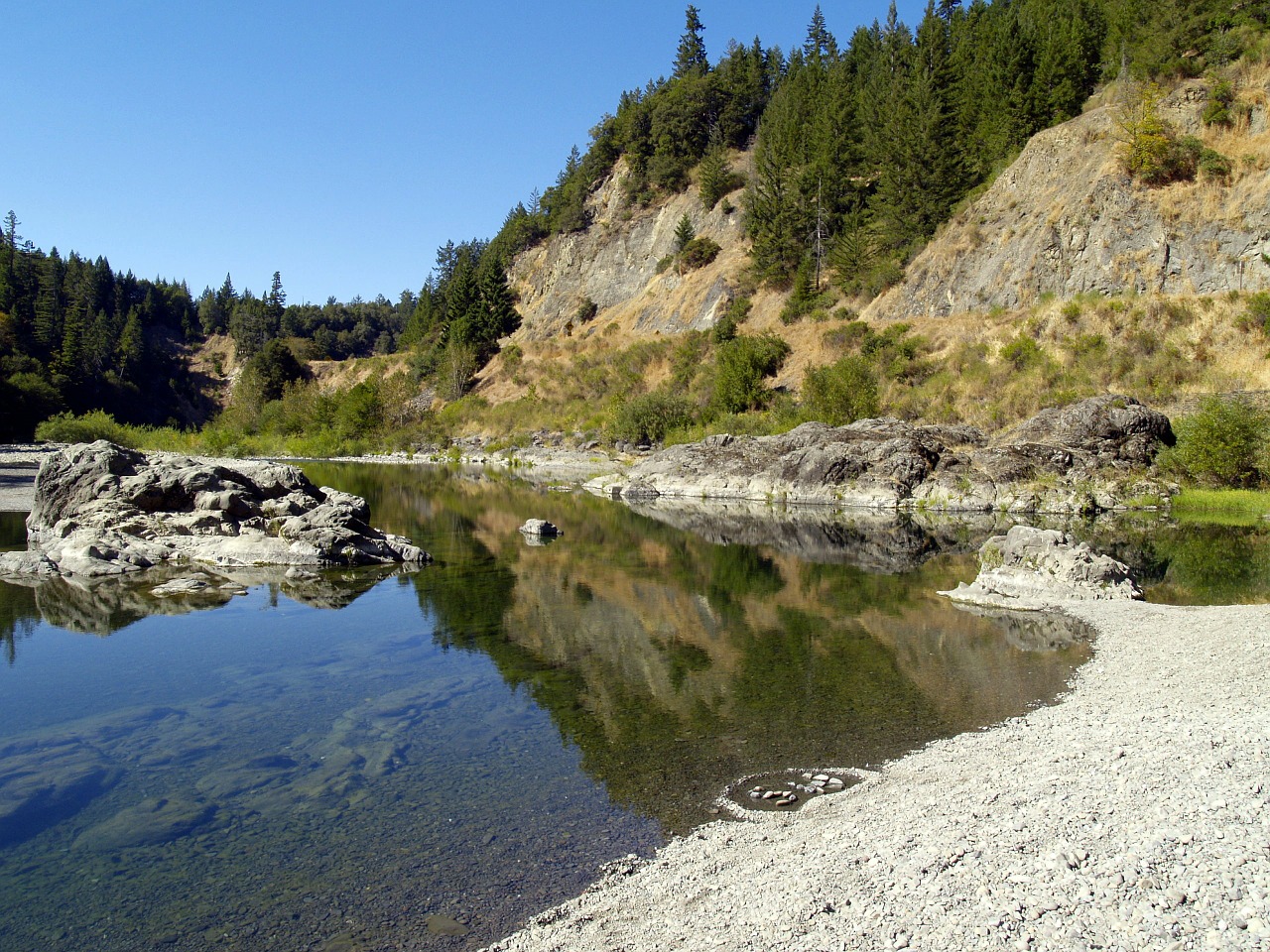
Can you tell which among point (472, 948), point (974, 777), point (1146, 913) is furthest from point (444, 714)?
point (1146, 913)

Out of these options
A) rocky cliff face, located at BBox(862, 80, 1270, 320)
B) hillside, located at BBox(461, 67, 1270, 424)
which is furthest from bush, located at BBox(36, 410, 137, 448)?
rocky cliff face, located at BBox(862, 80, 1270, 320)


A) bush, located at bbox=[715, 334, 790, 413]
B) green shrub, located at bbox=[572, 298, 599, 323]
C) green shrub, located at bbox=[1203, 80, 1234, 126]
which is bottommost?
bush, located at bbox=[715, 334, 790, 413]

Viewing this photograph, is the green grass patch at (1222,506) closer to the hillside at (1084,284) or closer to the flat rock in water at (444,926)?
the hillside at (1084,284)

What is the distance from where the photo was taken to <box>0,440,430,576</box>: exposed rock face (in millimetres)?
24000

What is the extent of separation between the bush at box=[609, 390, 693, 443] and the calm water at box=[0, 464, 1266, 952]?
127 ft

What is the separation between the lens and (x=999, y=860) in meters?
6.64

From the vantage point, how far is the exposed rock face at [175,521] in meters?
24.0

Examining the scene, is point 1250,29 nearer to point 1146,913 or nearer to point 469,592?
point 469,592

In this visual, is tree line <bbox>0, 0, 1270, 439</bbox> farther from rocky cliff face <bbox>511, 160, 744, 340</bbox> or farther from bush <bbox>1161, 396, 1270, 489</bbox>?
bush <bbox>1161, 396, 1270, 489</bbox>

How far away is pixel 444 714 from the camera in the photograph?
12008 millimetres

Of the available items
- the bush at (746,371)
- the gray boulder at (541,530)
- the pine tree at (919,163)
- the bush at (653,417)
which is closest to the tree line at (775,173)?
the pine tree at (919,163)

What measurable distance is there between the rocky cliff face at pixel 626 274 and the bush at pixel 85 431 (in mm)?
46514

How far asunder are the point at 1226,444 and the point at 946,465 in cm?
1112

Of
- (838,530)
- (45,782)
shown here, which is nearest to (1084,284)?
(838,530)
